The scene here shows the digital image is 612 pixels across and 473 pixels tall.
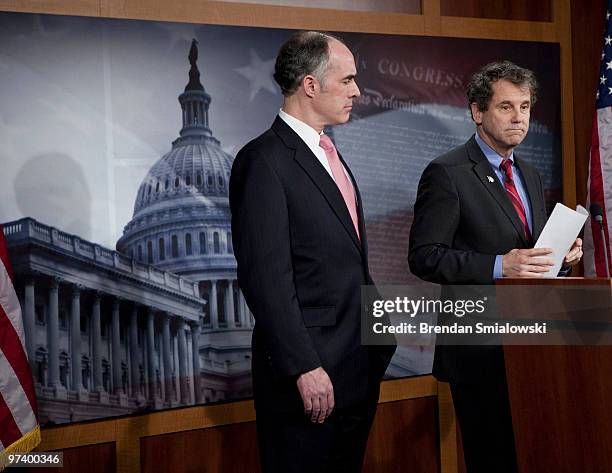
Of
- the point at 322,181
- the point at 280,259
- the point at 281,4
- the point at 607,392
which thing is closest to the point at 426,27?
the point at 281,4

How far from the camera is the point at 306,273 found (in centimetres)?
188

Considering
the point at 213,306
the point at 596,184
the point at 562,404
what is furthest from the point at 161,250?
the point at 596,184

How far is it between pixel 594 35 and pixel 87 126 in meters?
2.61

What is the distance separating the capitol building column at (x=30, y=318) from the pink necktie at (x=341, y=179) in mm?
1284

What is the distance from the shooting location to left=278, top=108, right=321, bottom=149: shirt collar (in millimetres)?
1971

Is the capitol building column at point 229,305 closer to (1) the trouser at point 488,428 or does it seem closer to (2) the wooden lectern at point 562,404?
(1) the trouser at point 488,428

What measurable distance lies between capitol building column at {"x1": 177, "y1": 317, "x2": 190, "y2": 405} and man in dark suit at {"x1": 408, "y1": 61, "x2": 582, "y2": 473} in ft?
3.74

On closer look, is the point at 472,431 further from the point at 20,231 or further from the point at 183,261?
the point at 20,231

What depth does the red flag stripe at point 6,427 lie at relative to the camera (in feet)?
7.73

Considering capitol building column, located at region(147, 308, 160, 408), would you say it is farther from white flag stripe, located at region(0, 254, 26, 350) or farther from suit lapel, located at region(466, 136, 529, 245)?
suit lapel, located at region(466, 136, 529, 245)

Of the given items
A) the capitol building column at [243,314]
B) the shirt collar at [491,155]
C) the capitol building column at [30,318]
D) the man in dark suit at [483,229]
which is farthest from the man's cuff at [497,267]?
the capitol building column at [30,318]

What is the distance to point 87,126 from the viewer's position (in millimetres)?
2789

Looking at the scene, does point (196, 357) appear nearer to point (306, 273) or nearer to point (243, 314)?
point (243, 314)

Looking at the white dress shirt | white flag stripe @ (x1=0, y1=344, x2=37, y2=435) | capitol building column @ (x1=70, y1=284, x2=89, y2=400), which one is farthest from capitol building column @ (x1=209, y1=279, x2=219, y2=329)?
the white dress shirt
